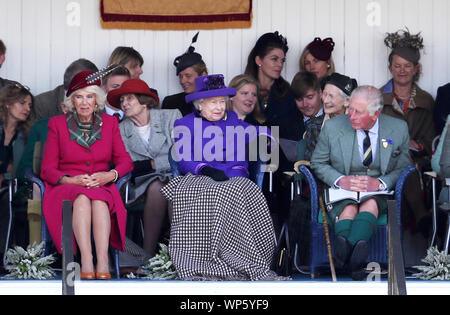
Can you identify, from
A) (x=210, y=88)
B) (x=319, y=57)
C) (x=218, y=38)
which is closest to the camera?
(x=210, y=88)

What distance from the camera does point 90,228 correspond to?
782 centimetres

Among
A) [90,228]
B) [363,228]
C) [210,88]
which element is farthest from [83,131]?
[363,228]

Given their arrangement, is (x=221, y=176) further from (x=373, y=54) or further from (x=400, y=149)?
(x=373, y=54)

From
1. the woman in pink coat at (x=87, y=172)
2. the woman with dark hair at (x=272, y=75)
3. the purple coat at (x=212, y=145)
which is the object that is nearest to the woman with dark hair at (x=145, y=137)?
the woman in pink coat at (x=87, y=172)

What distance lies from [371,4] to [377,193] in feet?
8.28

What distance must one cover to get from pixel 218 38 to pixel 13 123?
1.99m

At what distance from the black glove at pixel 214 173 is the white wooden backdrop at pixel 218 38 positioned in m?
1.98

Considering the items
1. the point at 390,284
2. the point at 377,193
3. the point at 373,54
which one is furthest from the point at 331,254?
the point at 373,54

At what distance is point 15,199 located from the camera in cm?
860

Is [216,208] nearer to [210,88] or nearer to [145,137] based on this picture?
[210,88]

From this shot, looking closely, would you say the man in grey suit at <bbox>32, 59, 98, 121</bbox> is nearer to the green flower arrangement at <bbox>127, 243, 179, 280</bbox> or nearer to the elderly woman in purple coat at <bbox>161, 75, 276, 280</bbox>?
the elderly woman in purple coat at <bbox>161, 75, 276, 280</bbox>

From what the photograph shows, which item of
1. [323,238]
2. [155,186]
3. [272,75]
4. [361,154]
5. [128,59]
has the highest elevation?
[128,59]

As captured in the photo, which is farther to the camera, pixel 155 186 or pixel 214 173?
pixel 155 186

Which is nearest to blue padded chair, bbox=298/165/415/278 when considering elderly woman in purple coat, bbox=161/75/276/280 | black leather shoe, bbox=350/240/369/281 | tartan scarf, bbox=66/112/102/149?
black leather shoe, bbox=350/240/369/281
